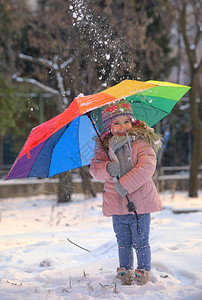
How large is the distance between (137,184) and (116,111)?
2.17ft

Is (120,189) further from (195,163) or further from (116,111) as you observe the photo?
(195,163)

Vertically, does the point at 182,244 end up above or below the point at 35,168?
below

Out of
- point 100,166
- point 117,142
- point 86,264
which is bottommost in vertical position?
point 86,264

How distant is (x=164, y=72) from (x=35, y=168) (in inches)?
556

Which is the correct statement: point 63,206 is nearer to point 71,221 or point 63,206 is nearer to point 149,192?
point 71,221

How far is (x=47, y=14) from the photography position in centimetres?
1338

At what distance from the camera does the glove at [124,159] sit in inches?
126

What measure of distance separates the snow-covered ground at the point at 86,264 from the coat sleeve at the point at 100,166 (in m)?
0.86

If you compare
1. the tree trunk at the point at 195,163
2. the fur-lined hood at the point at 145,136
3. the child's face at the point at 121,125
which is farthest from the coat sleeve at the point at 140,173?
the tree trunk at the point at 195,163

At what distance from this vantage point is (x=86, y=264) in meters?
4.02

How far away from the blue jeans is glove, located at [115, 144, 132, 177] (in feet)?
1.24

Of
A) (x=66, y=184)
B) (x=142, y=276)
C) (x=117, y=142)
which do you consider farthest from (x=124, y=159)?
(x=66, y=184)

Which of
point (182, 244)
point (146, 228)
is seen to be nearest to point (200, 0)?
point (182, 244)

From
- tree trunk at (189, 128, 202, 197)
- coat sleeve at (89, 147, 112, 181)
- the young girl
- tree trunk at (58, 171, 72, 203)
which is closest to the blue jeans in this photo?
Answer: the young girl
